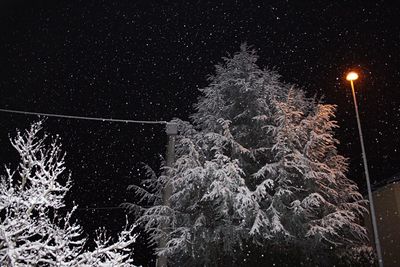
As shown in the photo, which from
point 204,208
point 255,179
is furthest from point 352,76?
point 204,208

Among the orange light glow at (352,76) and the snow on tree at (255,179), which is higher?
the orange light glow at (352,76)

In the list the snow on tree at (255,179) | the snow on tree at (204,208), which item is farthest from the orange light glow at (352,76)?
the snow on tree at (204,208)

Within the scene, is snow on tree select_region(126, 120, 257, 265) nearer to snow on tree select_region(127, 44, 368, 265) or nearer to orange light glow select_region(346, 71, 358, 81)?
snow on tree select_region(127, 44, 368, 265)

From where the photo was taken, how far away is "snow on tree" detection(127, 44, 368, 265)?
496 inches

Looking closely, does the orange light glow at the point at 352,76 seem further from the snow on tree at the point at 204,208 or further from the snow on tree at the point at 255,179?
the snow on tree at the point at 204,208

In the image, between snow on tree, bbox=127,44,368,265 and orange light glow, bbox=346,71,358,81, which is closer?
snow on tree, bbox=127,44,368,265

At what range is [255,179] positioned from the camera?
46.2 ft

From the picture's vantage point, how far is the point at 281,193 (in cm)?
1280

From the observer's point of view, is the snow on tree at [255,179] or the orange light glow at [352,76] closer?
the snow on tree at [255,179]

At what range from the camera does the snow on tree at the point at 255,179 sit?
12609 millimetres

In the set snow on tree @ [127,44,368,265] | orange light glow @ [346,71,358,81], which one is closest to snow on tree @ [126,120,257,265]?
snow on tree @ [127,44,368,265]

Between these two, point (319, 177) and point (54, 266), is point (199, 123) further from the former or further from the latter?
point (54, 266)

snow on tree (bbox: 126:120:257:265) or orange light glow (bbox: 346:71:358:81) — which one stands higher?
orange light glow (bbox: 346:71:358:81)

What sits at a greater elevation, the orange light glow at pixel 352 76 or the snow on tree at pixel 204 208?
the orange light glow at pixel 352 76
